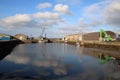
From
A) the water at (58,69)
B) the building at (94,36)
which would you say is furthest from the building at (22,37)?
the water at (58,69)

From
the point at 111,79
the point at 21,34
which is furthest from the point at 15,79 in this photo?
the point at 21,34

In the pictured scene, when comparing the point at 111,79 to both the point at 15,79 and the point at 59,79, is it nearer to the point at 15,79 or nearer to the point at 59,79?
the point at 59,79

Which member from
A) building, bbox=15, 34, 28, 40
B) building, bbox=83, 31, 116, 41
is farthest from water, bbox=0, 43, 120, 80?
building, bbox=15, 34, 28, 40

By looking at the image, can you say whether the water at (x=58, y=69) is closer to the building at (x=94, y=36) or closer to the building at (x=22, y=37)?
the building at (x=94, y=36)

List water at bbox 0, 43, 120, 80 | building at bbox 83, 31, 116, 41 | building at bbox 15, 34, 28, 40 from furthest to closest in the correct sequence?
building at bbox 15, 34, 28, 40 < building at bbox 83, 31, 116, 41 < water at bbox 0, 43, 120, 80

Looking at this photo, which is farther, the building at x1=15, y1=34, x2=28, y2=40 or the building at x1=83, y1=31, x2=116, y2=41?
the building at x1=15, y1=34, x2=28, y2=40

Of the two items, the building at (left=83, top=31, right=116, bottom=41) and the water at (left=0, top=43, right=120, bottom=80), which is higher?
the building at (left=83, top=31, right=116, bottom=41)

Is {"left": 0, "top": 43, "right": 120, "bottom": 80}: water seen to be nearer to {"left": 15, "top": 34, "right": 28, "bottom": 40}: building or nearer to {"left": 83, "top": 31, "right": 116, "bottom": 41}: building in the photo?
{"left": 83, "top": 31, "right": 116, "bottom": 41}: building

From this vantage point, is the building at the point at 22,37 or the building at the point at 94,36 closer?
the building at the point at 94,36

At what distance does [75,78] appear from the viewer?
1817cm

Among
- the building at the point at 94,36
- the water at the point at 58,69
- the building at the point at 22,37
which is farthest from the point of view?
the building at the point at 22,37

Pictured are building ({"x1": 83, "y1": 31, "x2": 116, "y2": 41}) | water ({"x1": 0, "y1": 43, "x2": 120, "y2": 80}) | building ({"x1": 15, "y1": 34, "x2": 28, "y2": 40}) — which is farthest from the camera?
building ({"x1": 15, "y1": 34, "x2": 28, "y2": 40})

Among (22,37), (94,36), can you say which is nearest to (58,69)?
(94,36)

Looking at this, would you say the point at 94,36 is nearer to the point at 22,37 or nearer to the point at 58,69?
the point at 22,37
